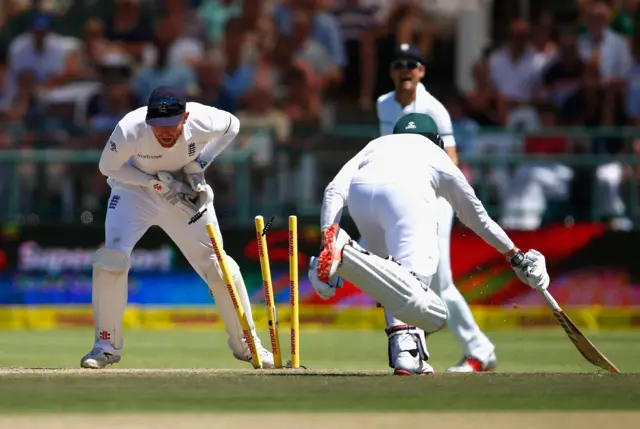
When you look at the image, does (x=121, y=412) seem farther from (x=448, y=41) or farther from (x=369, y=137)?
(x=448, y=41)

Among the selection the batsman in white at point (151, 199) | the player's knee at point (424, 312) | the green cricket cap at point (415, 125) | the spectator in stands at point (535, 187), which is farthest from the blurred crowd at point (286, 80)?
the player's knee at point (424, 312)

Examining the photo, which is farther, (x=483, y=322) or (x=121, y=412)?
(x=483, y=322)

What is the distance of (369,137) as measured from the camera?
13.7 meters

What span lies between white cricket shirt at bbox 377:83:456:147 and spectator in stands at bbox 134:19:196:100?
219 inches

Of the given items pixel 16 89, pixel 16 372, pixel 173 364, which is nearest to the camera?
pixel 16 372

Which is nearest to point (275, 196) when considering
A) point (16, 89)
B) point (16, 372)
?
point (16, 89)

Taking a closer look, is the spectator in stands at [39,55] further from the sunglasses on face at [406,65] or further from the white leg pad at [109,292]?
the white leg pad at [109,292]

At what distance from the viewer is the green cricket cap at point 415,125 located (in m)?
8.03

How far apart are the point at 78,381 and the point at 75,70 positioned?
8.69m

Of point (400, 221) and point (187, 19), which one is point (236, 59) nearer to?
point (187, 19)

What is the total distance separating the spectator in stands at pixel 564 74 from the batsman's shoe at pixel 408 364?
763cm

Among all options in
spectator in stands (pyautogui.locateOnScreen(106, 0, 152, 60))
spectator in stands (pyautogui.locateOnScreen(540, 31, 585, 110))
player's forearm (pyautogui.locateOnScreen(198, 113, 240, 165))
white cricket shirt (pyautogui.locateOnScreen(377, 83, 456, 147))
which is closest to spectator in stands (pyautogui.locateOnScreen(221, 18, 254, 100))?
spectator in stands (pyautogui.locateOnScreen(106, 0, 152, 60))

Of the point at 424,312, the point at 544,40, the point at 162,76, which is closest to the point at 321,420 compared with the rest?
the point at 424,312

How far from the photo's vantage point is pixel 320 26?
50.4 feet
